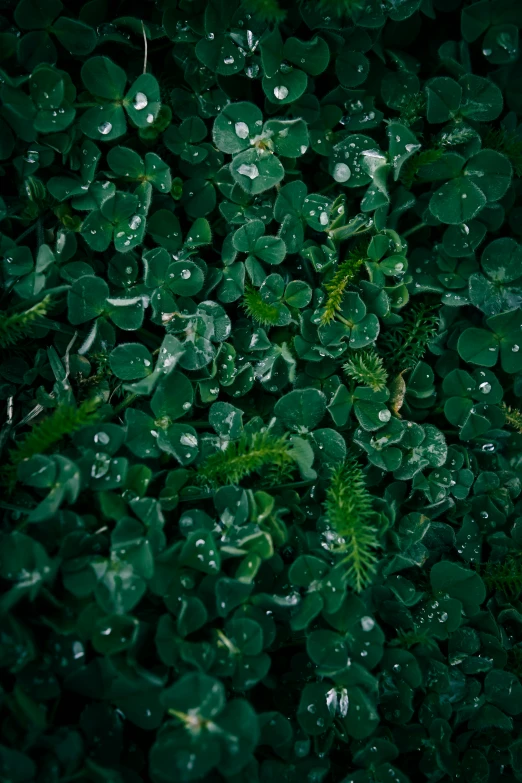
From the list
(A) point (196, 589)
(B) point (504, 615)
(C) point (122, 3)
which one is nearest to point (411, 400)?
(B) point (504, 615)

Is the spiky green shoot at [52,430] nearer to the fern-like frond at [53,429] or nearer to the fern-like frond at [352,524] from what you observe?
the fern-like frond at [53,429]

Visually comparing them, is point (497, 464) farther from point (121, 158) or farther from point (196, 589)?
point (121, 158)

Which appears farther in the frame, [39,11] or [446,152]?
[446,152]

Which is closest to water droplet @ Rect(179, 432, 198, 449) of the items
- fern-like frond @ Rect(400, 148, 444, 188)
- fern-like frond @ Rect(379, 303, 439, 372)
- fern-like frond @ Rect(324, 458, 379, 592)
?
fern-like frond @ Rect(324, 458, 379, 592)

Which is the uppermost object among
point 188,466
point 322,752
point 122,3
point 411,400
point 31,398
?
point 122,3

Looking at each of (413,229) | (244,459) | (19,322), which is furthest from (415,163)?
(19,322)
